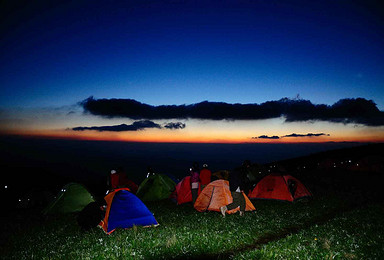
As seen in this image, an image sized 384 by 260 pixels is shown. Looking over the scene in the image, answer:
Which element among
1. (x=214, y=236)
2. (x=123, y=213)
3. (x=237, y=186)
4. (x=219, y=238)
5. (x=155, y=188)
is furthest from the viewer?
(x=155, y=188)

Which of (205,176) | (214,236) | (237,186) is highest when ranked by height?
(205,176)

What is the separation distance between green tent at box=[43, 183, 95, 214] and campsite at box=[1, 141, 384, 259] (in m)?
0.61

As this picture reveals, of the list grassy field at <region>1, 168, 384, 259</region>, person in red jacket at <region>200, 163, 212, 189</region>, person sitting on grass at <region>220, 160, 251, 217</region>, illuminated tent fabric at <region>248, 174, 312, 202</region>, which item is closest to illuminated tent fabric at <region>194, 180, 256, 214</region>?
person sitting on grass at <region>220, 160, 251, 217</region>

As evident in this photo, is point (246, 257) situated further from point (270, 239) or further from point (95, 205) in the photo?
point (95, 205)

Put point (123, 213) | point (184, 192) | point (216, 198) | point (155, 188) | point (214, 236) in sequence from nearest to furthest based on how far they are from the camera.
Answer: point (214, 236), point (123, 213), point (216, 198), point (184, 192), point (155, 188)

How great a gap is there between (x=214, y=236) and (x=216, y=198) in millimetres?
5412

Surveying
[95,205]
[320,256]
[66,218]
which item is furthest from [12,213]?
[320,256]

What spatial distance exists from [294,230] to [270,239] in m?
2.07

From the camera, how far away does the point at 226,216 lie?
1521 cm

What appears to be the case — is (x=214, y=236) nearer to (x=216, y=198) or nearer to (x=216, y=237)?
(x=216, y=237)

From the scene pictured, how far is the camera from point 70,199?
1833 centimetres

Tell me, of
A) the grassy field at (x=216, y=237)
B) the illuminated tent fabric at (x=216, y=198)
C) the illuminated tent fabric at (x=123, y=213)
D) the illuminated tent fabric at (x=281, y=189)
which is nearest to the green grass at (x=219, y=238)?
the grassy field at (x=216, y=237)

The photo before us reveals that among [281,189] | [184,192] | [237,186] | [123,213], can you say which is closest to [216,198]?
[237,186]

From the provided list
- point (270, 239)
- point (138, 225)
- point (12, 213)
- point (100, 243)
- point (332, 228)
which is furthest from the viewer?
point (12, 213)
